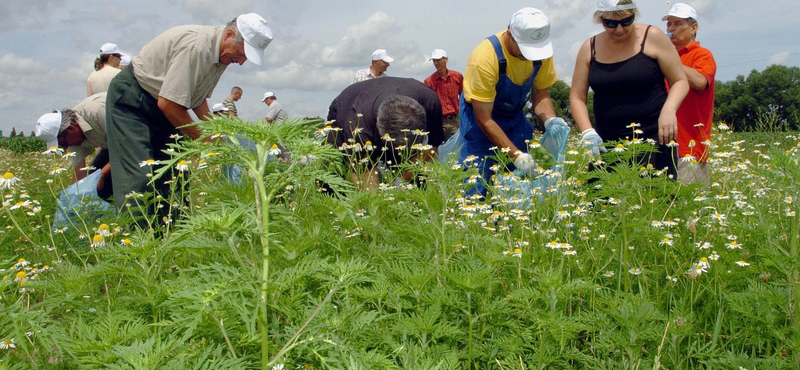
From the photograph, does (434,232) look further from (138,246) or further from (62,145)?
(62,145)

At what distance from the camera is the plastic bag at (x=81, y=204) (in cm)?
304

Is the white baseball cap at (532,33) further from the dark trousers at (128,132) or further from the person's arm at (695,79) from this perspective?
the dark trousers at (128,132)

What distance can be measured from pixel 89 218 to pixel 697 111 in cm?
399

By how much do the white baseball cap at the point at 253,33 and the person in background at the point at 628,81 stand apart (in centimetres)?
204

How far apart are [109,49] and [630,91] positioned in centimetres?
455

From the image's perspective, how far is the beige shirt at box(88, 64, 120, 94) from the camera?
4676 mm

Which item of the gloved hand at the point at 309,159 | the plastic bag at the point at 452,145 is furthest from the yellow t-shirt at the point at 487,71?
the gloved hand at the point at 309,159

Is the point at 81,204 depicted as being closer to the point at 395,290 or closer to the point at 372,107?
the point at 372,107

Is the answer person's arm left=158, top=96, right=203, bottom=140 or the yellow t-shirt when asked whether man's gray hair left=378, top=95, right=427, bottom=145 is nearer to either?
the yellow t-shirt

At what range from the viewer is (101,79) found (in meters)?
4.71

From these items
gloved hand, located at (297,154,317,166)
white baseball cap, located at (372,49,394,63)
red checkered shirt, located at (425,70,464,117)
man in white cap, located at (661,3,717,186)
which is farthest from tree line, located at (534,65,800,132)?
gloved hand, located at (297,154,317,166)

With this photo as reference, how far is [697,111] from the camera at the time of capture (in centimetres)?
358

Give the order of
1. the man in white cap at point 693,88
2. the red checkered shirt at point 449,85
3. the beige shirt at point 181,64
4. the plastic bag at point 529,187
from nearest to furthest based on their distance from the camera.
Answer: the plastic bag at point 529,187, the beige shirt at point 181,64, the man in white cap at point 693,88, the red checkered shirt at point 449,85

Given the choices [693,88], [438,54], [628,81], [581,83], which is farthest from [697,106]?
[438,54]
